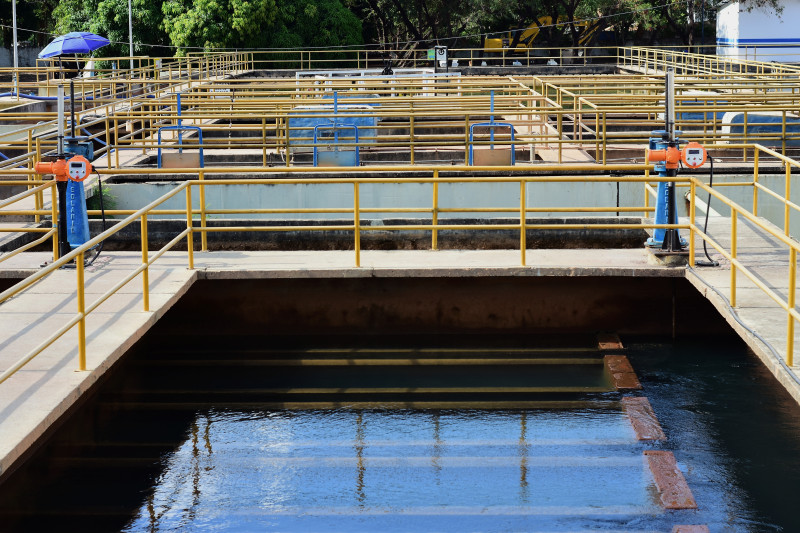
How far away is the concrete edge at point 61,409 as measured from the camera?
294 inches

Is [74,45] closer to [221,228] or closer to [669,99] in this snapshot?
[221,228]

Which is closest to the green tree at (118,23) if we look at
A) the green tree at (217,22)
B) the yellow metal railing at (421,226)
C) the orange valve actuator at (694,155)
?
the green tree at (217,22)

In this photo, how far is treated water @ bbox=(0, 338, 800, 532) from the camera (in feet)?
28.6

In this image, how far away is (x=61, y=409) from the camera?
832cm

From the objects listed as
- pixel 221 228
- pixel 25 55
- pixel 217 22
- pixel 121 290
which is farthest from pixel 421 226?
pixel 25 55

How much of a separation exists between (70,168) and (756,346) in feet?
24.3

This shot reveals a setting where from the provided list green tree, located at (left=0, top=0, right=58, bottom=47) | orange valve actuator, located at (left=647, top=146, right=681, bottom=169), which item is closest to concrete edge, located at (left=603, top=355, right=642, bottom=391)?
orange valve actuator, located at (left=647, top=146, right=681, bottom=169)

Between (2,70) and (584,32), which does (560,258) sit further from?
(584,32)

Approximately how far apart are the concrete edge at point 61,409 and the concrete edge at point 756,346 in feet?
17.9

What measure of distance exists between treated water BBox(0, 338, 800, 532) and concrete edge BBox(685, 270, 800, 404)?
1028 mm

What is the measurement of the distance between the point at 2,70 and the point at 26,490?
89.7ft

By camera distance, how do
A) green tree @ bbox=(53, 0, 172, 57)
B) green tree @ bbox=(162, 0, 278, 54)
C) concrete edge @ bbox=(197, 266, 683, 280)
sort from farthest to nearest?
1. green tree @ bbox=(53, 0, 172, 57)
2. green tree @ bbox=(162, 0, 278, 54)
3. concrete edge @ bbox=(197, 266, 683, 280)

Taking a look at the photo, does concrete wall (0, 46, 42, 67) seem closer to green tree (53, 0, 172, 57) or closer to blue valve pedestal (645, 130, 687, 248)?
green tree (53, 0, 172, 57)

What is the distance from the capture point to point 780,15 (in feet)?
171
